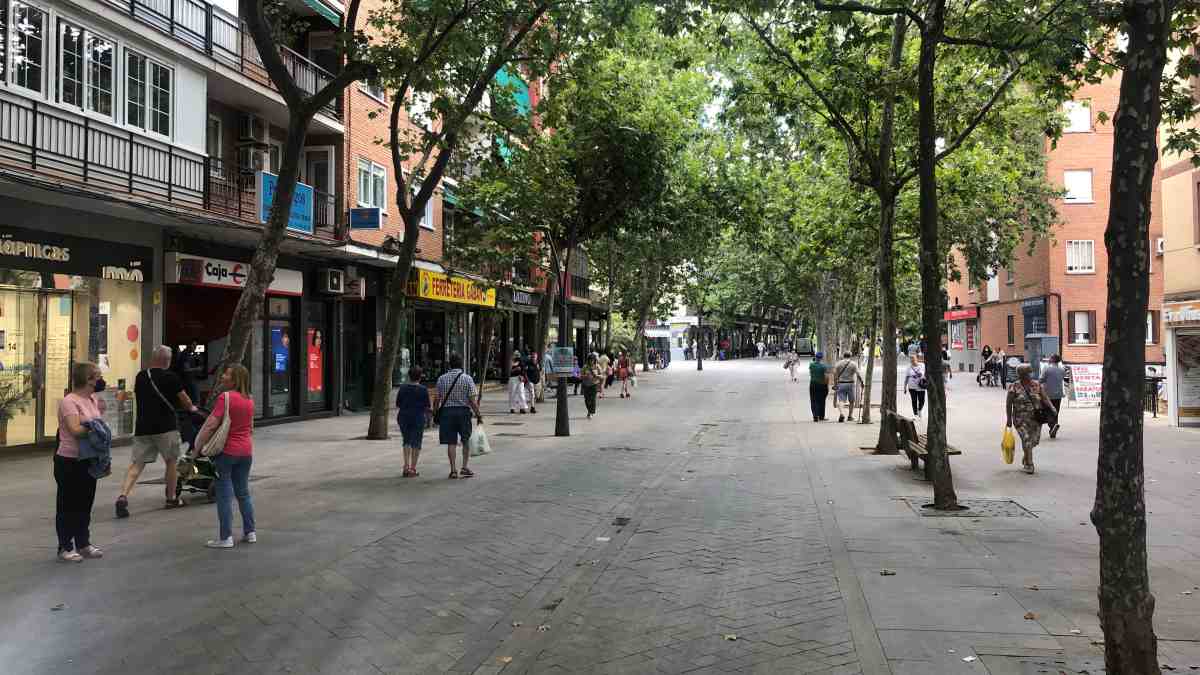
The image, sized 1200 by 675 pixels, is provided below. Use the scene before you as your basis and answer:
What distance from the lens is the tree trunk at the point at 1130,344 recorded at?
13.6ft

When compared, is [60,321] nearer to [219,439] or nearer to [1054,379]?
[219,439]

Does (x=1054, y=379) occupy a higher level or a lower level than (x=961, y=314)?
lower

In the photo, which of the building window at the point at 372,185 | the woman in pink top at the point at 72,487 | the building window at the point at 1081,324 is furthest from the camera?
the building window at the point at 1081,324

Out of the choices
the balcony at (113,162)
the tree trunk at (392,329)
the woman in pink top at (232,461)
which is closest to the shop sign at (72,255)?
the balcony at (113,162)

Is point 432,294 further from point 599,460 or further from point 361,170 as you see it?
point 599,460

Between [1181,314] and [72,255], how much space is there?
66.8ft

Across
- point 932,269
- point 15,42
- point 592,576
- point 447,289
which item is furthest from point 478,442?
point 447,289

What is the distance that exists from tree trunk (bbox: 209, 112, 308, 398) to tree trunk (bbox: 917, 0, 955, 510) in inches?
283

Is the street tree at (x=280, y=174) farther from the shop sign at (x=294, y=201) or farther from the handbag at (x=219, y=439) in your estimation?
the shop sign at (x=294, y=201)

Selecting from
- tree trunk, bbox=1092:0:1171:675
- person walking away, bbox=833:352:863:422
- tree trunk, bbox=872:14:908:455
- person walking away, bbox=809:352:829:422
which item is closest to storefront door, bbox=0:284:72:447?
tree trunk, bbox=872:14:908:455

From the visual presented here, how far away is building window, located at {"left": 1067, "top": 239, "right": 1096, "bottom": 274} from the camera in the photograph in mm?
34906

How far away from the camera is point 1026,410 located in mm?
12094

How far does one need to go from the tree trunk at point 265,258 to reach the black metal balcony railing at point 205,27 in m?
5.49

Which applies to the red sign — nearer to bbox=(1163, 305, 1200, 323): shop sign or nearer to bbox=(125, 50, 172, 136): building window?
bbox=(1163, 305, 1200, 323): shop sign
